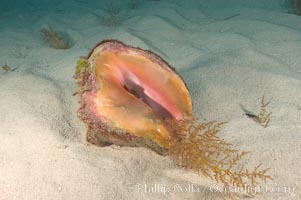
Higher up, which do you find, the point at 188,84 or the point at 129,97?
the point at 129,97

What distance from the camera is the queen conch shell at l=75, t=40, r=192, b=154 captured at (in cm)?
204

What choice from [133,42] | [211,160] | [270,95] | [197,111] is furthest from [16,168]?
[133,42]

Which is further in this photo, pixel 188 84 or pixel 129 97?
pixel 188 84

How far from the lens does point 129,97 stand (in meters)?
2.27

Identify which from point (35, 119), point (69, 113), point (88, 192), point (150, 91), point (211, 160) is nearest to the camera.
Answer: point (88, 192)

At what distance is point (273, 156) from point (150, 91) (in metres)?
1.04

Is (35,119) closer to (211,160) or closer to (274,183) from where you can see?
(211,160)

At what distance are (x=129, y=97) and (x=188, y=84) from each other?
1129mm

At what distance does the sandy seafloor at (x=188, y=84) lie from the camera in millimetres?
2059

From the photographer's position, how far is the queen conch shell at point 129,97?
2037 mm

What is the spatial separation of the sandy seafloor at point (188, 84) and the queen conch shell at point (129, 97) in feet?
0.78

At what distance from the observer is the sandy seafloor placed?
2.06 metres

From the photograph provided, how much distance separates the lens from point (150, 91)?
2441 mm

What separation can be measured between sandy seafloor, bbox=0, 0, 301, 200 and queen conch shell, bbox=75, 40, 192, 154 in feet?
0.78
